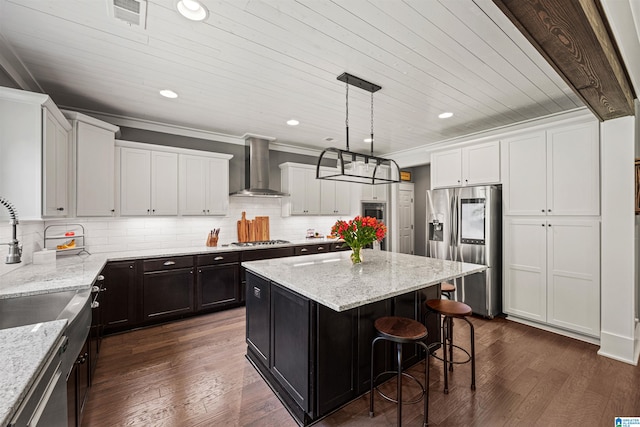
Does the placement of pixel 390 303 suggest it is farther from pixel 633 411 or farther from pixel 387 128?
pixel 387 128

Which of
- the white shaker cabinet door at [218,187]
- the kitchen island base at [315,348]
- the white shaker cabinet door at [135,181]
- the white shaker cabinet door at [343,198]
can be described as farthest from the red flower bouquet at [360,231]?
the white shaker cabinet door at [343,198]

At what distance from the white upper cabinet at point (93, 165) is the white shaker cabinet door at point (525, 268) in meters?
5.12

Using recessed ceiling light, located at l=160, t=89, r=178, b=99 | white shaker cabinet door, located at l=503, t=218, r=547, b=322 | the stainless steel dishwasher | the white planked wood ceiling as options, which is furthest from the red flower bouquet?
recessed ceiling light, located at l=160, t=89, r=178, b=99

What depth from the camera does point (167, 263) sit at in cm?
363

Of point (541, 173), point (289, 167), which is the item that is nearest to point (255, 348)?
point (289, 167)

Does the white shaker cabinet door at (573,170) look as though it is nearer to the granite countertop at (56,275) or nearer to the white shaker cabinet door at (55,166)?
the granite countertop at (56,275)

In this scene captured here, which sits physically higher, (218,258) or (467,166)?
(467,166)

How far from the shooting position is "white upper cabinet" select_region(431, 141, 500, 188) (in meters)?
3.86

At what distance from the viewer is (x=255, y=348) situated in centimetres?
265

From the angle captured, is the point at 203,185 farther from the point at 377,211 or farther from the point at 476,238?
the point at 476,238

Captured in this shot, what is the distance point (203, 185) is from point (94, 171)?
51.0 inches

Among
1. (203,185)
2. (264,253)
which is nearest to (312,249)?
(264,253)

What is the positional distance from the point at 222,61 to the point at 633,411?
416 cm

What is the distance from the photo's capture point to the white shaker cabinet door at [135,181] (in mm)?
3617
